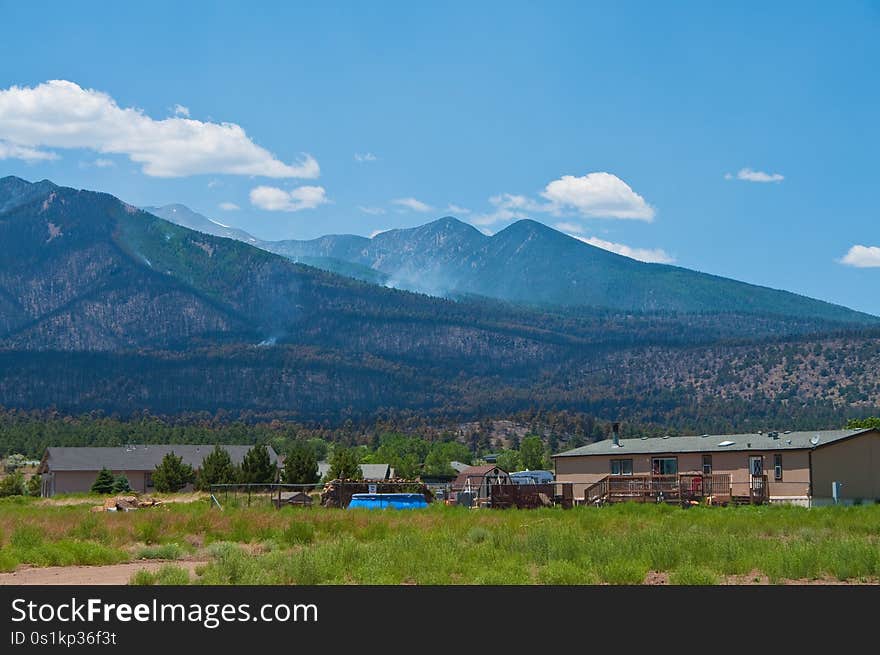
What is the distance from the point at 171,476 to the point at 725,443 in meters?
40.8

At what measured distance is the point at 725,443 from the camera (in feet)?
194

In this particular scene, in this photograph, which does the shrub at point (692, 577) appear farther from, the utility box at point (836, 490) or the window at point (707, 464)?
the window at point (707, 464)

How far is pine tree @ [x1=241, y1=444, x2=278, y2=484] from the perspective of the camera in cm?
7825

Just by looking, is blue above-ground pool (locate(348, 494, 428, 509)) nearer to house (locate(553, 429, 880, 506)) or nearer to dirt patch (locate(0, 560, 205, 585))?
house (locate(553, 429, 880, 506))

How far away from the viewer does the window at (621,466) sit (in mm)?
61047

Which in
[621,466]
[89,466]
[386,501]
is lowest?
Result: [89,466]

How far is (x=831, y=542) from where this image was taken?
2320cm

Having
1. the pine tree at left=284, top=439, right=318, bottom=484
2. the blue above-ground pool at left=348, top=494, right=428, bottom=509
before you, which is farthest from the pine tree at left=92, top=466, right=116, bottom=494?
the blue above-ground pool at left=348, top=494, right=428, bottom=509

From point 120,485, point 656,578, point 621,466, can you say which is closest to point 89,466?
point 120,485

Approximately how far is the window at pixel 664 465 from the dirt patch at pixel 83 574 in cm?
3992

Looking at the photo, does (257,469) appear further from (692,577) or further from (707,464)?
(692,577)

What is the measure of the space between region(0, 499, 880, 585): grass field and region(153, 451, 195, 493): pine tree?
47.7 m
